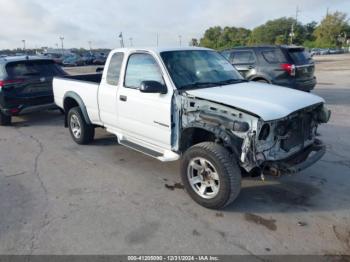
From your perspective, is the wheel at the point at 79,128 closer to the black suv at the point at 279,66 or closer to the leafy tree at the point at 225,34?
the black suv at the point at 279,66

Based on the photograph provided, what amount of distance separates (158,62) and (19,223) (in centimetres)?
270

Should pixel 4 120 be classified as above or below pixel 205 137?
below

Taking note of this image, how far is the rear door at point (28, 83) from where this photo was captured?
25.9 ft

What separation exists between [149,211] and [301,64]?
7.55 m

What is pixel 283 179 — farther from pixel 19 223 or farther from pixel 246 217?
pixel 19 223

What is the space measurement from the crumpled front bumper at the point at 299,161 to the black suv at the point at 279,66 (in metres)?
5.40

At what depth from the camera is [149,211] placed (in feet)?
12.8

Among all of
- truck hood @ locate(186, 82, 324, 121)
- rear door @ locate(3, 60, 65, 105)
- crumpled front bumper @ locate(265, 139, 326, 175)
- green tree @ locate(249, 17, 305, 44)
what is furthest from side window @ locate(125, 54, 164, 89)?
green tree @ locate(249, 17, 305, 44)

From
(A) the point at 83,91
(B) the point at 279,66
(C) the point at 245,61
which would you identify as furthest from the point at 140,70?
(C) the point at 245,61

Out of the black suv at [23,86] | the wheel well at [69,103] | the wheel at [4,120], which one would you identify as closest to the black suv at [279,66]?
the wheel well at [69,103]

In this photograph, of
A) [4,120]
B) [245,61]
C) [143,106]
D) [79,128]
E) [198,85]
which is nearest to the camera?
[198,85]

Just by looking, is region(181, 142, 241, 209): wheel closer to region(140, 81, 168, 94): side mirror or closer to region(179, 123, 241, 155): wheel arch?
region(179, 123, 241, 155): wheel arch

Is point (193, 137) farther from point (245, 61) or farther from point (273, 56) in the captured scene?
point (245, 61)

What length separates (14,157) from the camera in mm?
5945
